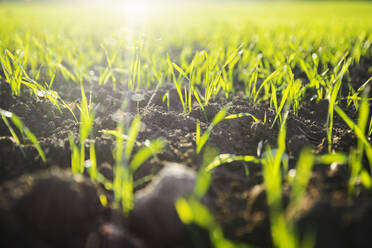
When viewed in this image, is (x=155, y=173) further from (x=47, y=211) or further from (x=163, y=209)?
(x=47, y=211)

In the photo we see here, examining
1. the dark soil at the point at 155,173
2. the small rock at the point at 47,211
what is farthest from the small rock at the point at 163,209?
the small rock at the point at 47,211

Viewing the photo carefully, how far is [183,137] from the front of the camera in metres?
1.22

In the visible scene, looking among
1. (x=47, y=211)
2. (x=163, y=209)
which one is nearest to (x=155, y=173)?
(x=163, y=209)

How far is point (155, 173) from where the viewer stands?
39.2 inches

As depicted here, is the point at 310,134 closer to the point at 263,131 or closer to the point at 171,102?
the point at 263,131

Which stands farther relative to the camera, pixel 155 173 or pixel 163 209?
pixel 155 173

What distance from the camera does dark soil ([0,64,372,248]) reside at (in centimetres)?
67

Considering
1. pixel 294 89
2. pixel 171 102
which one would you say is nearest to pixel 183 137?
pixel 171 102

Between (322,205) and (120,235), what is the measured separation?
1.94 feet

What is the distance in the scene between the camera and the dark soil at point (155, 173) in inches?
26.3

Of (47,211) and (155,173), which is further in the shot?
(155,173)

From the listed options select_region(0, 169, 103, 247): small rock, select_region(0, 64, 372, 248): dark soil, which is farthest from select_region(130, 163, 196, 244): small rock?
select_region(0, 169, 103, 247): small rock

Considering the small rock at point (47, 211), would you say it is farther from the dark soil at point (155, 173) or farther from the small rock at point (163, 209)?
the small rock at point (163, 209)

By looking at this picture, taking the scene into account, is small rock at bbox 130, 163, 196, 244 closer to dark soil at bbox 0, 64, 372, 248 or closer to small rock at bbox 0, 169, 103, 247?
dark soil at bbox 0, 64, 372, 248
